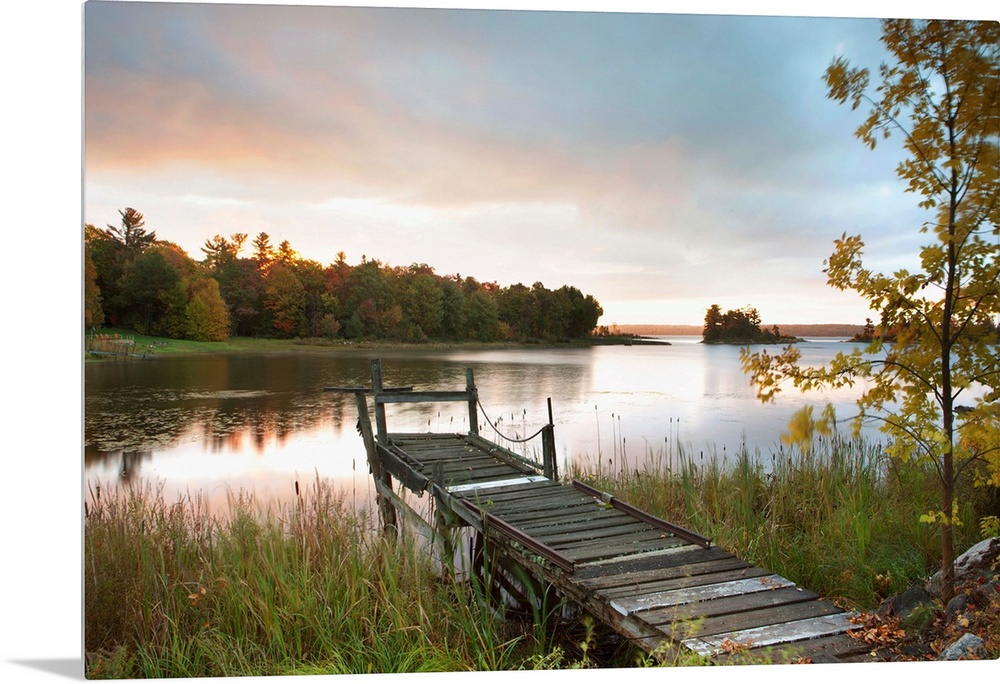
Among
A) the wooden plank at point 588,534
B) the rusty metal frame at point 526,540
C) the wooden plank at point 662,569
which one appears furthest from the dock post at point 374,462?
the wooden plank at point 662,569

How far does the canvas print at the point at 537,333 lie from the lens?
14.7 feet

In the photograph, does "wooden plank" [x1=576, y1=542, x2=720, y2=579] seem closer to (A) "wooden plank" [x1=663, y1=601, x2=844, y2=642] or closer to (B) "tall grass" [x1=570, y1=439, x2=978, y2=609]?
(A) "wooden plank" [x1=663, y1=601, x2=844, y2=642]

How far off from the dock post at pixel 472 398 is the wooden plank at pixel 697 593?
→ 3.50m

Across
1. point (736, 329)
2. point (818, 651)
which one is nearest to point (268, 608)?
point (818, 651)

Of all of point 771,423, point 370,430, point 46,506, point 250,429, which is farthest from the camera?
point 370,430

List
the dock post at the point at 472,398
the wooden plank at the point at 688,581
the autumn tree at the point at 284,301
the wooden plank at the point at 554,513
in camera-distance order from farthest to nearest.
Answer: the dock post at the point at 472,398 → the autumn tree at the point at 284,301 → the wooden plank at the point at 554,513 → the wooden plank at the point at 688,581

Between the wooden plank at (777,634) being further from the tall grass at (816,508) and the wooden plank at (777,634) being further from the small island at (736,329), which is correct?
the small island at (736,329)

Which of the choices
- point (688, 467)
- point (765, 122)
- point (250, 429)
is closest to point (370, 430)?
point (250, 429)

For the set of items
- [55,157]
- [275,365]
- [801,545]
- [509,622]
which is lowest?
[509,622]

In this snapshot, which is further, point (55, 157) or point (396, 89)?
point (396, 89)

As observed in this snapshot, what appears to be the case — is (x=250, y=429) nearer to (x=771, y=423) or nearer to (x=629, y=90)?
(x=629, y=90)

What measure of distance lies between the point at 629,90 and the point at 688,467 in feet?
11.0

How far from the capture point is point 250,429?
20.0 feet

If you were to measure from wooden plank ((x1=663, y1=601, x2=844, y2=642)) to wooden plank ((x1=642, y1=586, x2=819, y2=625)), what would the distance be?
0.10ft
